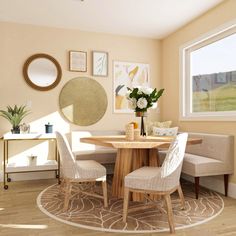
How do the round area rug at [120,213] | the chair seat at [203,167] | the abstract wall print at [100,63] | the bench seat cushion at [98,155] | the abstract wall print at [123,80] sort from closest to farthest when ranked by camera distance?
the round area rug at [120,213] → the chair seat at [203,167] → the bench seat cushion at [98,155] → the abstract wall print at [100,63] → the abstract wall print at [123,80]

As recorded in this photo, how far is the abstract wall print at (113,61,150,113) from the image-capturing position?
441 cm

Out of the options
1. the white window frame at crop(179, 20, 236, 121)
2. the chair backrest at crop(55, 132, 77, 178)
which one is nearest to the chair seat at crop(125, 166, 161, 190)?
the chair backrest at crop(55, 132, 77, 178)

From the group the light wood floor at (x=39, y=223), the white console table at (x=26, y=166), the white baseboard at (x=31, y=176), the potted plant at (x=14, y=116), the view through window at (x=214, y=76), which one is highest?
the view through window at (x=214, y=76)

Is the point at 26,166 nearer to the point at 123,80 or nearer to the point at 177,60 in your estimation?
the point at 123,80

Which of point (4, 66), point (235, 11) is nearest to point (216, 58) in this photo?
point (235, 11)

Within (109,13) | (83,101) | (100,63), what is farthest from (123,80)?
(109,13)

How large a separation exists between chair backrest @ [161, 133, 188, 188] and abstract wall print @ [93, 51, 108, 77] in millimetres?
2522

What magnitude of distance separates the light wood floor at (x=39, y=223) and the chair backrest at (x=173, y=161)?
44 cm

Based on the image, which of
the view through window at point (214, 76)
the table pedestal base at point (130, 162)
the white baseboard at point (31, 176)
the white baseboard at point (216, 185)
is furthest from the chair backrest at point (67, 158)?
the view through window at point (214, 76)

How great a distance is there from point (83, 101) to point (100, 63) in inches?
28.4

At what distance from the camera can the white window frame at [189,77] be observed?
3.28m

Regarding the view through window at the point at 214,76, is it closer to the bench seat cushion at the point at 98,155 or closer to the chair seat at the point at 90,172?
the bench seat cushion at the point at 98,155

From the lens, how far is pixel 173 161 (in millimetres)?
2049

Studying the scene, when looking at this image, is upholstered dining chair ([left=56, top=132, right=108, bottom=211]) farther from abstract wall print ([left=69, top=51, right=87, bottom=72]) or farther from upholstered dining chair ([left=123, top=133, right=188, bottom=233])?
abstract wall print ([left=69, top=51, right=87, bottom=72])
